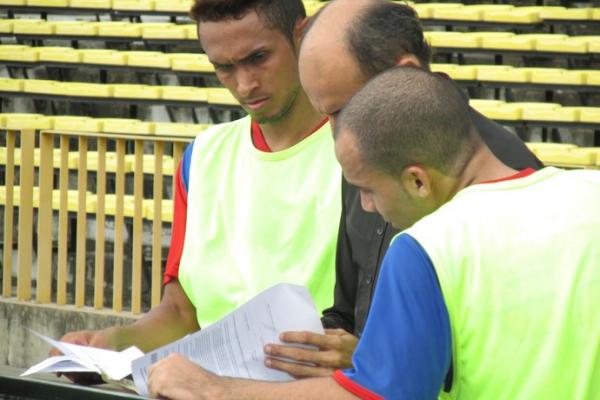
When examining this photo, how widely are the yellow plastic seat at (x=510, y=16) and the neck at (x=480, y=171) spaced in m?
7.59

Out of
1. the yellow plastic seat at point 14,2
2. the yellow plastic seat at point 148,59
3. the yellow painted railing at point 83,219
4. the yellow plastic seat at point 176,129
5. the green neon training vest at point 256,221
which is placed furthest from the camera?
the yellow plastic seat at point 14,2

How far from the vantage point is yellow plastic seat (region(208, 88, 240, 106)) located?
842 cm

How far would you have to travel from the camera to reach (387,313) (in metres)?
1.53

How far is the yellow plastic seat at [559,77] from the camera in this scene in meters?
8.20

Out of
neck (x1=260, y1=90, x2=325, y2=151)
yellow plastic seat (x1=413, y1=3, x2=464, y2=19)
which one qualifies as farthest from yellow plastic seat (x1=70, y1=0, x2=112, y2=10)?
neck (x1=260, y1=90, x2=325, y2=151)

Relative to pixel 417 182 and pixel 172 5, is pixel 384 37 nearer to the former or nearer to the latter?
pixel 417 182

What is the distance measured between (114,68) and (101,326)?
3.37 m

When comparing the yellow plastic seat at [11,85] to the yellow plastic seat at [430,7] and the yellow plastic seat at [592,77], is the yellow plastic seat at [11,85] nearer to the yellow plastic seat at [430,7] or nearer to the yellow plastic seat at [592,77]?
the yellow plastic seat at [430,7]

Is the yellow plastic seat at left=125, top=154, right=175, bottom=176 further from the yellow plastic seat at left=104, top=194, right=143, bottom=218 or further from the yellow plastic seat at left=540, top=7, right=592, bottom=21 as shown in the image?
the yellow plastic seat at left=540, top=7, right=592, bottom=21

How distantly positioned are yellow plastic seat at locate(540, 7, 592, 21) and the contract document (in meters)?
7.48

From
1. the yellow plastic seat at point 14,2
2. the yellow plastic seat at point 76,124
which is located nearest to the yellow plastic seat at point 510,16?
the yellow plastic seat at point 76,124

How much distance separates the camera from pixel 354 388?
1.57 metres

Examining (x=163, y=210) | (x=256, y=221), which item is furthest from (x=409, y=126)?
(x=163, y=210)

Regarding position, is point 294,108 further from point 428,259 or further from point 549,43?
point 549,43
